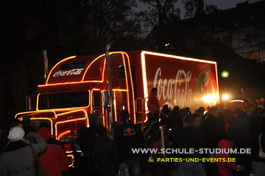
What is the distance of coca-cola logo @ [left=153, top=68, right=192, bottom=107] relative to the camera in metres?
17.7

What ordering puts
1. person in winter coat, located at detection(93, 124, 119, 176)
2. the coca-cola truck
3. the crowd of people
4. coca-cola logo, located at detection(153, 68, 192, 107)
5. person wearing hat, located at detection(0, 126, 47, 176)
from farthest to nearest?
coca-cola logo, located at detection(153, 68, 192, 107) < the coca-cola truck < person in winter coat, located at detection(93, 124, 119, 176) < the crowd of people < person wearing hat, located at detection(0, 126, 47, 176)

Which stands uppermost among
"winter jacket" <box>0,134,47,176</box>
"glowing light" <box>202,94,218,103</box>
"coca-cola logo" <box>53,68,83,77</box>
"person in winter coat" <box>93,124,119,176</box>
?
"coca-cola logo" <box>53,68,83,77</box>

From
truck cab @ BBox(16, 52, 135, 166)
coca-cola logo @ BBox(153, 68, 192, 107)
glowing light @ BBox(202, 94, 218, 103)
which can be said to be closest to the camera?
truck cab @ BBox(16, 52, 135, 166)

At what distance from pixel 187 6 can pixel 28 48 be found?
3223cm

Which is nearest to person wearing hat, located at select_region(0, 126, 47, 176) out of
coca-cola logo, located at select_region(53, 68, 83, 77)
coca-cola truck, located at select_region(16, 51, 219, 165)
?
coca-cola truck, located at select_region(16, 51, 219, 165)

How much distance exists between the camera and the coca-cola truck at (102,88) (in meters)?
13.4

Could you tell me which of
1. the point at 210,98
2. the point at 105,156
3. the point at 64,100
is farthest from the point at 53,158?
the point at 210,98

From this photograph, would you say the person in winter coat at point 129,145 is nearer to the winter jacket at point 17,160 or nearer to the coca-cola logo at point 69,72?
the winter jacket at point 17,160

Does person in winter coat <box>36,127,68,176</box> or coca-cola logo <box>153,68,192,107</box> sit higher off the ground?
coca-cola logo <box>153,68,192,107</box>

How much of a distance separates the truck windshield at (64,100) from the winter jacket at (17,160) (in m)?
7.48

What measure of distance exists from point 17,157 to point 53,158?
140 cm

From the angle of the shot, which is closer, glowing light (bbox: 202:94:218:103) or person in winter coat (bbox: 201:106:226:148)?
person in winter coat (bbox: 201:106:226:148)

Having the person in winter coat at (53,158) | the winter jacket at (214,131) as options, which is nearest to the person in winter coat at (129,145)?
the person in winter coat at (53,158)

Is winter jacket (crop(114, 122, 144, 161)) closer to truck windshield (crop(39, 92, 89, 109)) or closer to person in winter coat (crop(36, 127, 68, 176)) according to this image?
person in winter coat (crop(36, 127, 68, 176))
